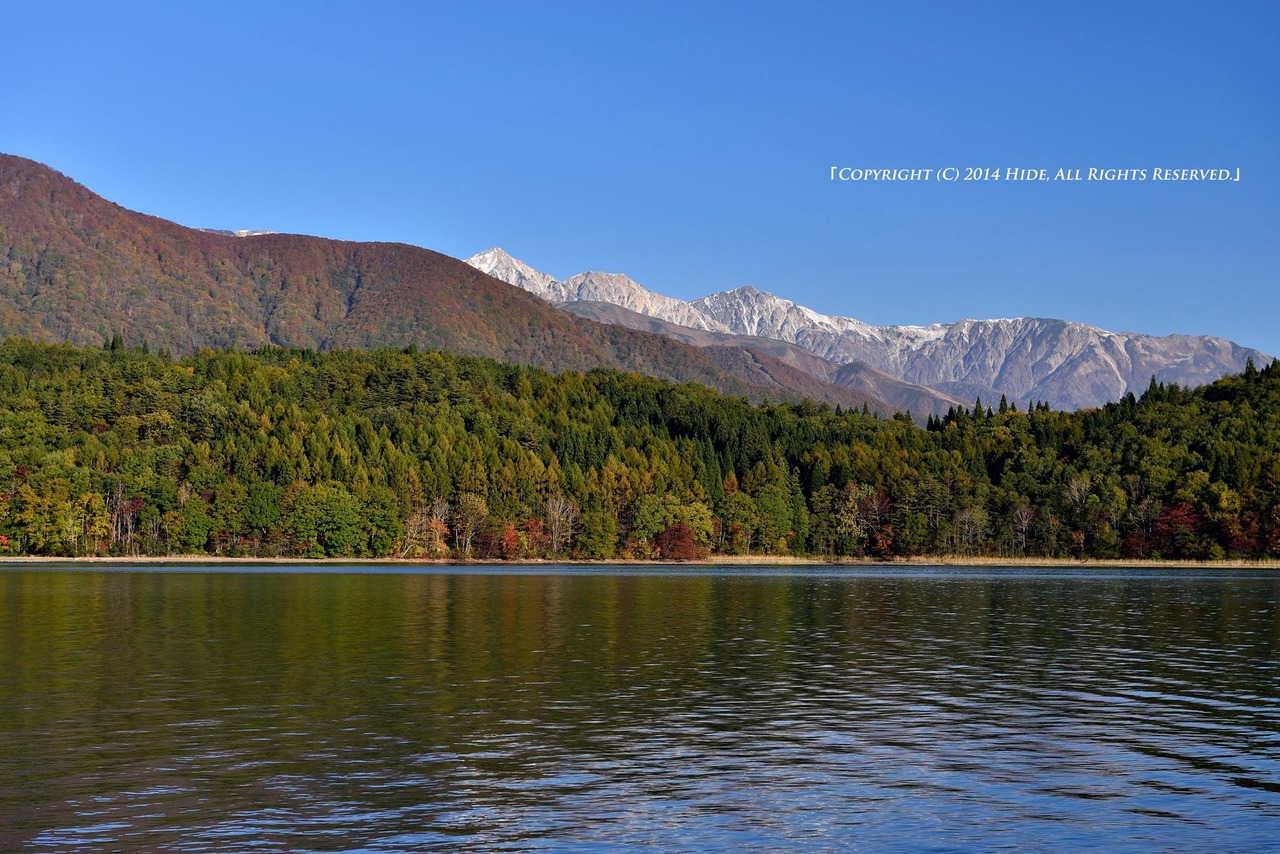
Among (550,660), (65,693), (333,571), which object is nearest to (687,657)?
(550,660)

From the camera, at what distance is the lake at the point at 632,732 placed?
29.1 meters

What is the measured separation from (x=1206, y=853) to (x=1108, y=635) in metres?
53.6

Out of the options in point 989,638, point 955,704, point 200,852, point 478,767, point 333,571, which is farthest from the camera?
point 333,571

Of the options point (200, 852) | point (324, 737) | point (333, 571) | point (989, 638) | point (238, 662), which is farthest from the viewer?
point (333, 571)

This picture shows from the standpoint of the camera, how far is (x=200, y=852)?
87.2 feet

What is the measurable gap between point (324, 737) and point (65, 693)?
14706 mm

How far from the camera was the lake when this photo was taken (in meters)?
29.1

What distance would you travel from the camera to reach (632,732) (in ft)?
135

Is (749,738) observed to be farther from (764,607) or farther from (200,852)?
(764,607)

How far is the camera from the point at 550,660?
6178cm

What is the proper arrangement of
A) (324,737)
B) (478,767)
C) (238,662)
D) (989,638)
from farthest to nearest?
(989,638) → (238,662) → (324,737) → (478,767)

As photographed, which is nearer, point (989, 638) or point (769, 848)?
point (769, 848)

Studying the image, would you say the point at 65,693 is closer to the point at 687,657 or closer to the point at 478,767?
the point at 478,767

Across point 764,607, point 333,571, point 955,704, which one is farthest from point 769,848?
point 333,571
